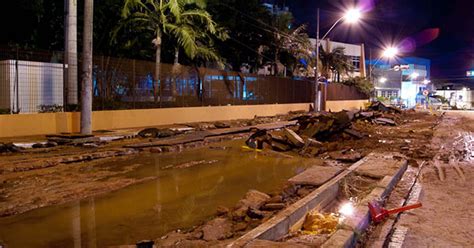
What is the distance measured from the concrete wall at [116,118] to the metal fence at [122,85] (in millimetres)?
379

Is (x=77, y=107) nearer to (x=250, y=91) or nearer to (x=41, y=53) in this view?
(x=41, y=53)

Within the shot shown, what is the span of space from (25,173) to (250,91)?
2088cm

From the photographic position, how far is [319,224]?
576 cm

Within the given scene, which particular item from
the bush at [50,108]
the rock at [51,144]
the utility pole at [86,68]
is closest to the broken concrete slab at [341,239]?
the rock at [51,144]

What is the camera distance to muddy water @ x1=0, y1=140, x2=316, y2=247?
5.34 meters

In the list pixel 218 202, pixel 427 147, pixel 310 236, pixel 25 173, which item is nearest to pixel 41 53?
pixel 25 173

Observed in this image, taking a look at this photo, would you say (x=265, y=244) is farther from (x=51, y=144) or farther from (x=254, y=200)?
(x=51, y=144)

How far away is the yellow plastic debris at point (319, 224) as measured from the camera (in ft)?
18.4

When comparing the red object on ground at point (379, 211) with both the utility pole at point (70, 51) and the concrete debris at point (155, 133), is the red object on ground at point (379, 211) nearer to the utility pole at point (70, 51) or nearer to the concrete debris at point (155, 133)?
the concrete debris at point (155, 133)

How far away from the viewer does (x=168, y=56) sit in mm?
27125

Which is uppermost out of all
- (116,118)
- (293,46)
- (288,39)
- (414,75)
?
(414,75)

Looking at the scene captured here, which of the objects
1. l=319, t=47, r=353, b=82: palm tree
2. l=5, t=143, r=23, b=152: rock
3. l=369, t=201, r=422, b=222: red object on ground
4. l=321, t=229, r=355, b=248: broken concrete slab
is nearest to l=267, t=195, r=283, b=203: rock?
l=369, t=201, r=422, b=222: red object on ground

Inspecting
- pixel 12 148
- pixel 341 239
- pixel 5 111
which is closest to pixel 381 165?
pixel 341 239

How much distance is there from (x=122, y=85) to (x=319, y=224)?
48.7 ft
